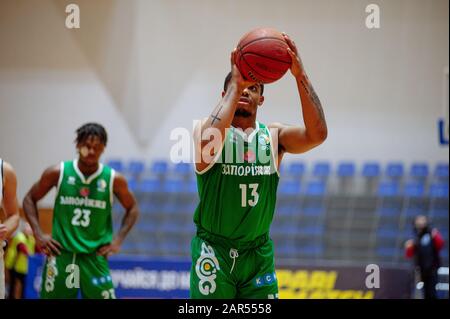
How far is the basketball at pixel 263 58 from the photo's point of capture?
3.85m

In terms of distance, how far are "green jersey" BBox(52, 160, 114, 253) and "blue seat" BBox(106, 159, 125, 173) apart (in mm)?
7228

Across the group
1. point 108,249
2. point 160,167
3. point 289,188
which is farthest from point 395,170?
point 108,249

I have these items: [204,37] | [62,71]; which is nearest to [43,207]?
[62,71]

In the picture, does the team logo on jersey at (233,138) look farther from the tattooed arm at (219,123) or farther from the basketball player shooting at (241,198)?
the tattooed arm at (219,123)

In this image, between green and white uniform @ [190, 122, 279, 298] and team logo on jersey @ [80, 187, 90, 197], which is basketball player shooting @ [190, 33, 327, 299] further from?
team logo on jersey @ [80, 187, 90, 197]

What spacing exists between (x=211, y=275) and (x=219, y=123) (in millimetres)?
878

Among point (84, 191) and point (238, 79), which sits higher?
point (238, 79)

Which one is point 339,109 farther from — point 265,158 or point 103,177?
point 265,158

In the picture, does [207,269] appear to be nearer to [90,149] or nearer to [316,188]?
[90,149]

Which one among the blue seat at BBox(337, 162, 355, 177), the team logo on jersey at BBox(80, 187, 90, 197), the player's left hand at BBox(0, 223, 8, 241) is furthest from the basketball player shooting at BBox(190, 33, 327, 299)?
the blue seat at BBox(337, 162, 355, 177)

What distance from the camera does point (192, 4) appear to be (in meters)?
12.5

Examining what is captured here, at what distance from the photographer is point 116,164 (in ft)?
44.2

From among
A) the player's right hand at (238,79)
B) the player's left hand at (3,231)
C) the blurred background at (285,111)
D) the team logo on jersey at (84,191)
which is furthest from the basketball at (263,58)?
the blurred background at (285,111)
